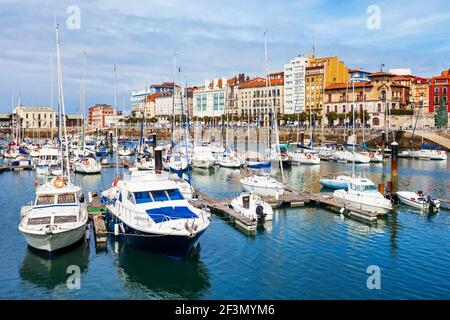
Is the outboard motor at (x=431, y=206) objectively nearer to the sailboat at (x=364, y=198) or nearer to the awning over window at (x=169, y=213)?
the sailboat at (x=364, y=198)

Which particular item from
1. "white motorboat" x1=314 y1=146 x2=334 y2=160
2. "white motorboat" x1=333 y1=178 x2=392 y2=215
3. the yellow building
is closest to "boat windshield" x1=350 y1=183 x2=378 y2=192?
"white motorboat" x1=333 y1=178 x2=392 y2=215

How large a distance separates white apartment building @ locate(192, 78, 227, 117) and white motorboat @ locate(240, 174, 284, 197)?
13764 centimetres

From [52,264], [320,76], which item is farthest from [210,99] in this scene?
[52,264]

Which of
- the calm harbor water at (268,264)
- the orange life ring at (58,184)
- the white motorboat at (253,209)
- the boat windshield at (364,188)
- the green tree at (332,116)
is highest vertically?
the green tree at (332,116)

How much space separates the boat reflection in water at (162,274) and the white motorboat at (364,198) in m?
15.9

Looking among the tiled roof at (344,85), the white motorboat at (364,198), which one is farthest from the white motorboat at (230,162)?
the tiled roof at (344,85)

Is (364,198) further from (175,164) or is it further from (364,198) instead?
(175,164)

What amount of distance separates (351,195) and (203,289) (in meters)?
20.0

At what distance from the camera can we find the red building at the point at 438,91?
124750 mm

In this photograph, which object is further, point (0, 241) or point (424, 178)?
point (424, 178)

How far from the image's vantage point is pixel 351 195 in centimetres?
3766

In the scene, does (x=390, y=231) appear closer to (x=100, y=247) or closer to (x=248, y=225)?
(x=248, y=225)

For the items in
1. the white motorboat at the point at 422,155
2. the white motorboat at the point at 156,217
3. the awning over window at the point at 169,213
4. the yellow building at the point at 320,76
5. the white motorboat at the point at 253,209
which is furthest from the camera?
the yellow building at the point at 320,76

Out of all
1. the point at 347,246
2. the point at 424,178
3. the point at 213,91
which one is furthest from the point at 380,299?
the point at 213,91
